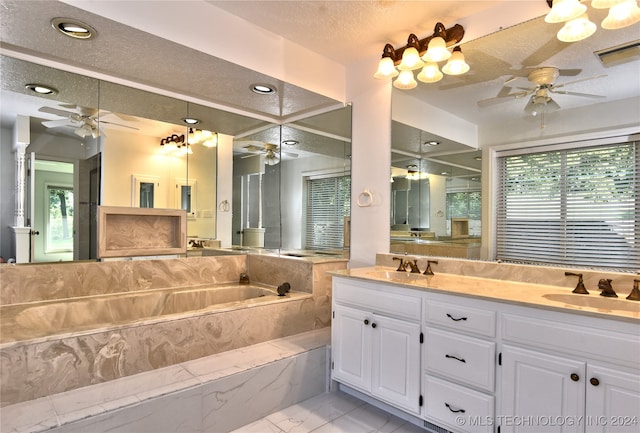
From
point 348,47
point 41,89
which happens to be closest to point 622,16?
point 348,47

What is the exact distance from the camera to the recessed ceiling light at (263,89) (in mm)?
2715

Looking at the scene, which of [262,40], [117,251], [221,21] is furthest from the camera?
[117,251]

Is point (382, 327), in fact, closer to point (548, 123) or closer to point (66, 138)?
point (548, 123)

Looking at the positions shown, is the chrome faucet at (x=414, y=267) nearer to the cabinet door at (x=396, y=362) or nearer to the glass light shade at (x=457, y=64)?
the cabinet door at (x=396, y=362)

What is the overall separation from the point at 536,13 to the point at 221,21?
1858 millimetres

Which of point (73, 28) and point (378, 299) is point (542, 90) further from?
point (73, 28)

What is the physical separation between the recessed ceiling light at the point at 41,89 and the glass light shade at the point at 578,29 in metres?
3.16

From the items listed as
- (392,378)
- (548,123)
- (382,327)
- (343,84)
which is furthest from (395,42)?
(392,378)

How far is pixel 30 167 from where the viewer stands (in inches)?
92.0

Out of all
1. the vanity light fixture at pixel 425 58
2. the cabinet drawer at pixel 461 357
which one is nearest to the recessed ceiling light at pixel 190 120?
the vanity light fixture at pixel 425 58

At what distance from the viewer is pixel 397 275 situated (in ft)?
8.20

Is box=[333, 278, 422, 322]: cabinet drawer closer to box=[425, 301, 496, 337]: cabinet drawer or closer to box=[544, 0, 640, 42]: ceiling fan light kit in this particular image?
box=[425, 301, 496, 337]: cabinet drawer

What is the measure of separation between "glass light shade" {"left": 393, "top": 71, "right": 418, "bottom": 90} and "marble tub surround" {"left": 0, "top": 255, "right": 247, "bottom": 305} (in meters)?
2.12

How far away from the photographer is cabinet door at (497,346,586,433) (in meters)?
1.42
